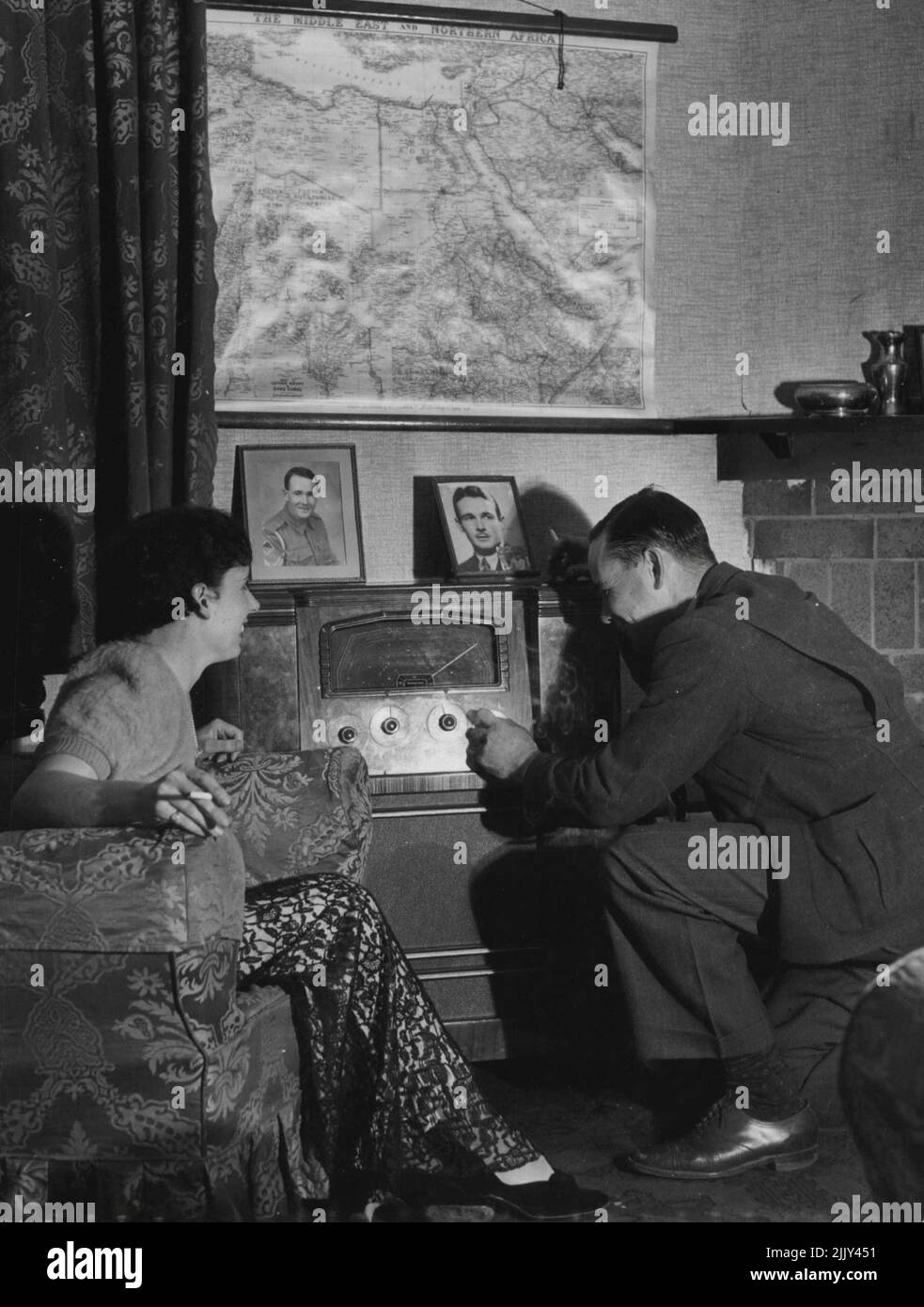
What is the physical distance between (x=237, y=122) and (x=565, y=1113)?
7.61ft

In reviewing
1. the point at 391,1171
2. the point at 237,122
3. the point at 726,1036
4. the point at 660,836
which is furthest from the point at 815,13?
the point at 391,1171

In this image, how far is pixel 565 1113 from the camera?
2.86 m

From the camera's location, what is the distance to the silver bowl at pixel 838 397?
11.2 ft

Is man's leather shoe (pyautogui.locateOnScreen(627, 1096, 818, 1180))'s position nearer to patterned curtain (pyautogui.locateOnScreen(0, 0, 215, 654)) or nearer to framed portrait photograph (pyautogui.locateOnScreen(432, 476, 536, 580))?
framed portrait photograph (pyautogui.locateOnScreen(432, 476, 536, 580))

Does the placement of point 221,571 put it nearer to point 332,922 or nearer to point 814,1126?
point 332,922

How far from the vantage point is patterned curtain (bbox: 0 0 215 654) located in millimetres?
2805

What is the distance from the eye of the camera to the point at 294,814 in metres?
2.62

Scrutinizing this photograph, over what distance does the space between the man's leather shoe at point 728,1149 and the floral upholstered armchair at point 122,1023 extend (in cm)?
83

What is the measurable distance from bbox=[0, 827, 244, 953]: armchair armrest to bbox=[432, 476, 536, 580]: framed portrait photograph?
145 centimetres

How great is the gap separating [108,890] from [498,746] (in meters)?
1.17

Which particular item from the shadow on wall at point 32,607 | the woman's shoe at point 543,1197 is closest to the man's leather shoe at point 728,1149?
the woman's shoe at point 543,1197
